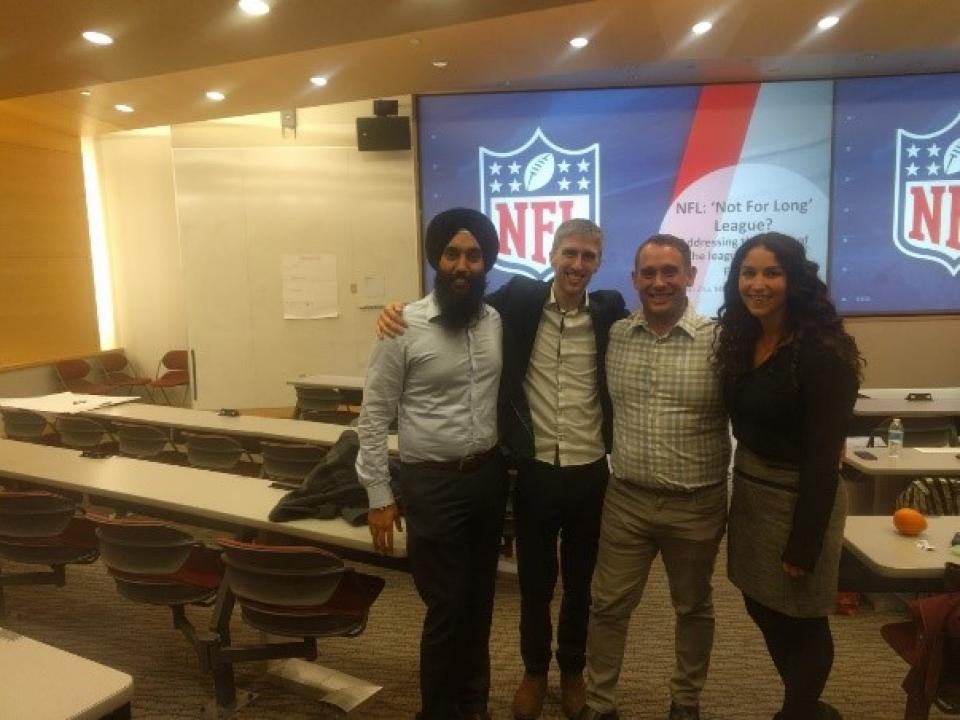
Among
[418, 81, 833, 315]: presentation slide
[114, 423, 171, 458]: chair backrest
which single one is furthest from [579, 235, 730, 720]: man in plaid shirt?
[418, 81, 833, 315]: presentation slide

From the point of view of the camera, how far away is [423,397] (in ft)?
6.58

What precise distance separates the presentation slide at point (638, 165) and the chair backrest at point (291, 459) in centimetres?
333

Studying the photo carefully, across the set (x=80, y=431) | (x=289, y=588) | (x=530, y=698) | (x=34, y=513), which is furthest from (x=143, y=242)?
(x=530, y=698)

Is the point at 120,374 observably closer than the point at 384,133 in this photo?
No

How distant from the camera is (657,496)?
1956 mm

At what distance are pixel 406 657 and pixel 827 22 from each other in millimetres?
4978

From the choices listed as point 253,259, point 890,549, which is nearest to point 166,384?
point 253,259

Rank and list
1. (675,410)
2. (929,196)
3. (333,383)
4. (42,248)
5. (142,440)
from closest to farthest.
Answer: (675,410) → (142,440) → (333,383) → (929,196) → (42,248)

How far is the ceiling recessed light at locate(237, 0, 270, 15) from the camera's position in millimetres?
3707

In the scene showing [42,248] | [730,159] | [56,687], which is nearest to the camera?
[56,687]

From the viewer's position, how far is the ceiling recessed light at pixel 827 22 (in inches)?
182

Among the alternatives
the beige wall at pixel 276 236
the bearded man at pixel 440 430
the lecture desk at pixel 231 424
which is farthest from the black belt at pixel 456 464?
the beige wall at pixel 276 236

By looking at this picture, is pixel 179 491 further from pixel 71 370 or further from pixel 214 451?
pixel 71 370

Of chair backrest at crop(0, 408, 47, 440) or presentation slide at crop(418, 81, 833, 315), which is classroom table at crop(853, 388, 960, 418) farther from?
chair backrest at crop(0, 408, 47, 440)
